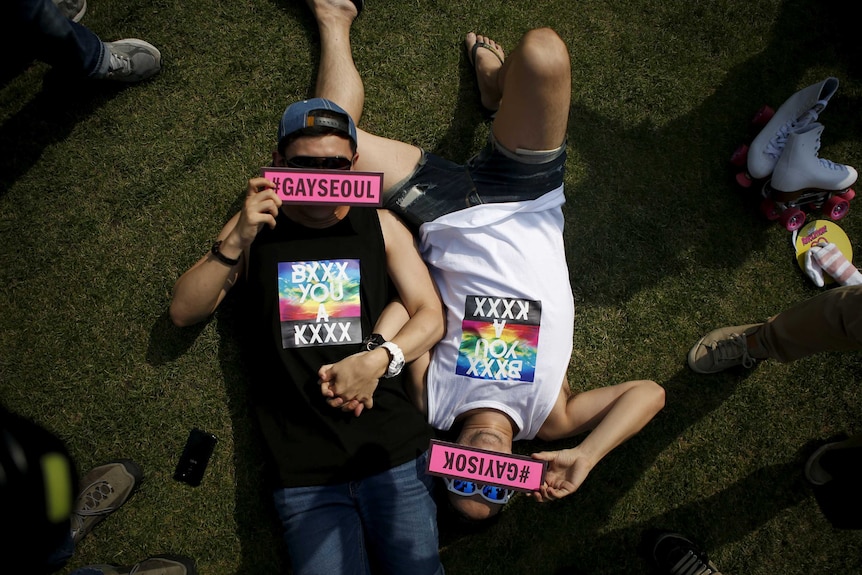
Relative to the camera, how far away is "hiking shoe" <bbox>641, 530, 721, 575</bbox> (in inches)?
130

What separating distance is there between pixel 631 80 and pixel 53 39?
12.0 feet

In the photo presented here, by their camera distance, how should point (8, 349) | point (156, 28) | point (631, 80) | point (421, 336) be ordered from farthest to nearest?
point (631, 80), point (156, 28), point (8, 349), point (421, 336)

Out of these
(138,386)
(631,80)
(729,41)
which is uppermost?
(729,41)

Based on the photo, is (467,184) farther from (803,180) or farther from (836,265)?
(836,265)

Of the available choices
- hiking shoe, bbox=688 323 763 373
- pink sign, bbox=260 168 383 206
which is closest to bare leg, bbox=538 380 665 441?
hiking shoe, bbox=688 323 763 373

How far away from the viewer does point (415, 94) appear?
3699mm

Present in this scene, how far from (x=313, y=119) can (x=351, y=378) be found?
51.3 inches

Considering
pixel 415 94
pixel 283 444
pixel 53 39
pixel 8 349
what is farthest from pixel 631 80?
pixel 8 349

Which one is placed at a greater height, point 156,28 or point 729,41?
point 729,41

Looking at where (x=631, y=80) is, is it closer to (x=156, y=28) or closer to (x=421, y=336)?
(x=421, y=336)

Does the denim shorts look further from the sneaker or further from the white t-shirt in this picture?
the sneaker

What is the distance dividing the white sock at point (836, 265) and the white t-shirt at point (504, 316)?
2095 millimetres

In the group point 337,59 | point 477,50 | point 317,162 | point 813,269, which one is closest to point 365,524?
point 317,162

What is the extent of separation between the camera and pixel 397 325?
2.97 m
